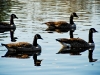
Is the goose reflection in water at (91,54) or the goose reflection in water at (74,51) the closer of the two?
the goose reflection in water at (91,54)

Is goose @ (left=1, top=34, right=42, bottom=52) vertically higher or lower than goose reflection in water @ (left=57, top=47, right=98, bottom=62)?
higher

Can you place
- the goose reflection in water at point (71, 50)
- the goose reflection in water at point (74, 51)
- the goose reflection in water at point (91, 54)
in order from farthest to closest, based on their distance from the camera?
the goose reflection in water at point (71, 50) → the goose reflection in water at point (74, 51) → the goose reflection in water at point (91, 54)

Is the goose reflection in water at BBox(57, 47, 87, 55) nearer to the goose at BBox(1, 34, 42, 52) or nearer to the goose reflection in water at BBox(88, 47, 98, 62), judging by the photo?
the goose reflection in water at BBox(88, 47, 98, 62)

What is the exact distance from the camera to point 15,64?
21531 mm

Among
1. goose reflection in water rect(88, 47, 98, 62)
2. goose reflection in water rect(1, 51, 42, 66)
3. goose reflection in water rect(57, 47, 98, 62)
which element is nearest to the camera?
goose reflection in water rect(88, 47, 98, 62)

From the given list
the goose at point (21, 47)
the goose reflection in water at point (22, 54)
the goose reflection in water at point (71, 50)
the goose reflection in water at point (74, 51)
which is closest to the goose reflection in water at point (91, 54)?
the goose reflection in water at point (74, 51)

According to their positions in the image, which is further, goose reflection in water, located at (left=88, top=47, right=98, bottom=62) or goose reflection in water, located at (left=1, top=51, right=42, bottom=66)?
goose reflection in water, located at (left=1, top=51, right=42, bottom=66)

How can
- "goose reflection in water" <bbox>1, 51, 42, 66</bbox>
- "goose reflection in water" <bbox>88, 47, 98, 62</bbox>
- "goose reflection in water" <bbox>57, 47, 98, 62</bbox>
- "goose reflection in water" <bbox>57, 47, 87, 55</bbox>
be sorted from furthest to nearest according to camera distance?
"goose reflection in water" <bbox>57, 47, 87, 55</bbox> → "goose reflection in water" <bbox>57, 47, 98, 62</bbox> → "goose reflection in water" <bbox>1, 51, 42, 66</bbox> → "goose reflection in water" <bbox>88, 47, 98, 62</bbox>

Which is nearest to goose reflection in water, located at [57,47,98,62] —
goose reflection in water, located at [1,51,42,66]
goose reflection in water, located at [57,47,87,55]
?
goose reflection in water, located at [57,47,87,55]

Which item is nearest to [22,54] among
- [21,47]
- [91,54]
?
[21,47]

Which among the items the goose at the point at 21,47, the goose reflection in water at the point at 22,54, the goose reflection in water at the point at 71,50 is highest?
the goose at the point at 21,47

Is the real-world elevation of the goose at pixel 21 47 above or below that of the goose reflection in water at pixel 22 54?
above

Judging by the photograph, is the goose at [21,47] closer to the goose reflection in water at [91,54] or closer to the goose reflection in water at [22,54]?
the goose reflection in water at [22,54]

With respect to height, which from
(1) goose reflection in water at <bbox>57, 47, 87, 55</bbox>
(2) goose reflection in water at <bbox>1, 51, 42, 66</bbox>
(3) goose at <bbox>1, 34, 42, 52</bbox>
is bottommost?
(1) goose reflection in water at <bbox>57, 47, 87, 55</bbox>
